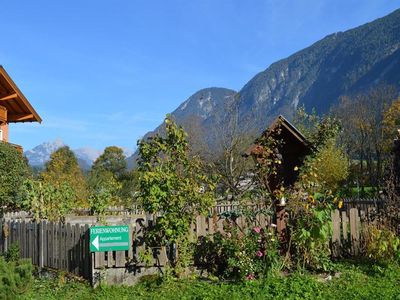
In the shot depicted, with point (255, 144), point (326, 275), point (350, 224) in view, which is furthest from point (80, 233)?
point (350, 224)

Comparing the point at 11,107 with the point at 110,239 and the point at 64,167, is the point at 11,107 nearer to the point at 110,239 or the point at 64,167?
the point at 110,239

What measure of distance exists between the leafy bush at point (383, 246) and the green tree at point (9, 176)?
15.2 m

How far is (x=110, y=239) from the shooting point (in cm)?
956

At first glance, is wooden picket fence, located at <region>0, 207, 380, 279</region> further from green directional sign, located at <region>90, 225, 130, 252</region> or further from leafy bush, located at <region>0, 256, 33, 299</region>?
leafy bush, located at <region>0, 256, 33, 299</region>

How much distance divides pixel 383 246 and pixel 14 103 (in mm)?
22664

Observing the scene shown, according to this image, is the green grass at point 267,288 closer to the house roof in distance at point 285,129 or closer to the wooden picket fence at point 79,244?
the wooden picket fence at point 79,244

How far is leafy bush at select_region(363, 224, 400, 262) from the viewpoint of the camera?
32.3 ft

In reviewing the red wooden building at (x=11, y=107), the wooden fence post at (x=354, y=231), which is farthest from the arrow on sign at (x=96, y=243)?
the red wooden building at (x=11, y=107)

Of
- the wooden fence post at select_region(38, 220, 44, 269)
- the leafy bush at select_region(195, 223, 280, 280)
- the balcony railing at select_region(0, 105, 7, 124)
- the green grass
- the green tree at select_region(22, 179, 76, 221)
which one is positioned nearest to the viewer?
the green grass

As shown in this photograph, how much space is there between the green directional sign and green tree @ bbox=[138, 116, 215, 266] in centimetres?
56

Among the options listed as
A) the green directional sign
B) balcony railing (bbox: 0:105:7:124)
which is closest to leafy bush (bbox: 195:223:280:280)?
the green directional sign

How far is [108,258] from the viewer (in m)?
9.59

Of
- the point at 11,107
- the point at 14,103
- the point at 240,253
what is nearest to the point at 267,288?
the point at 240,253

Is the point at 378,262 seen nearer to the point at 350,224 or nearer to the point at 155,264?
the point at 350,224
